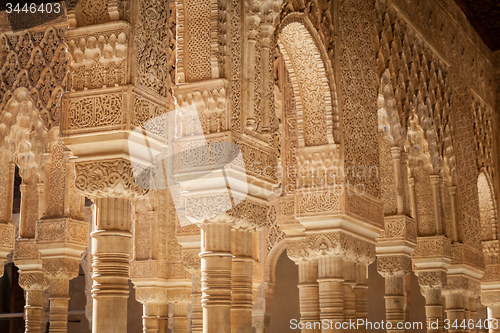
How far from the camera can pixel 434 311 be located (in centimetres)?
1018

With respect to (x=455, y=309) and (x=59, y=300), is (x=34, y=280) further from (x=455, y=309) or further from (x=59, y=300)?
(x=455, y=309)

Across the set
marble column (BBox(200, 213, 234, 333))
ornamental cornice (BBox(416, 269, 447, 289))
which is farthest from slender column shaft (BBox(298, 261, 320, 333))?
marble column (BBox(200, 213, 234, 333))

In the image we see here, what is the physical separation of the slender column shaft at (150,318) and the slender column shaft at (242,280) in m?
3.79

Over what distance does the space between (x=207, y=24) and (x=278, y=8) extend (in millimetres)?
760

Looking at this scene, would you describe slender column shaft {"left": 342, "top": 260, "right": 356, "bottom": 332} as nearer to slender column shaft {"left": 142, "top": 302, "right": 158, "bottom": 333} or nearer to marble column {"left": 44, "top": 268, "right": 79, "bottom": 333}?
slender column shaft {"left": 142, "top": 302, "right": 158, "bottom": 333}

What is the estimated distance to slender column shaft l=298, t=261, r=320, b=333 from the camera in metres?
8.00

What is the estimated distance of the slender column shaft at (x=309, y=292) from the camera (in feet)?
26.2

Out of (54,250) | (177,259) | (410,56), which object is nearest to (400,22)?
(410,56)

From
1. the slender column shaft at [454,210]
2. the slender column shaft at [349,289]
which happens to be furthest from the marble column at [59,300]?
the slender column shaft at [454,210]

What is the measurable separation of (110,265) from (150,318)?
16.9ft

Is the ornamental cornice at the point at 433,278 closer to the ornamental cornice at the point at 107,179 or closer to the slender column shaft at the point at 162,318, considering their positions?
the slender column shaft at the point at 162,318

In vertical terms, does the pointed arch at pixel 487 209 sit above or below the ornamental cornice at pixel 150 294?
above

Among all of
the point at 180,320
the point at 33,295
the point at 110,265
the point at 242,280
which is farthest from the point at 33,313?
the point at 110,265

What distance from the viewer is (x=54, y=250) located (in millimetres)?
8711
